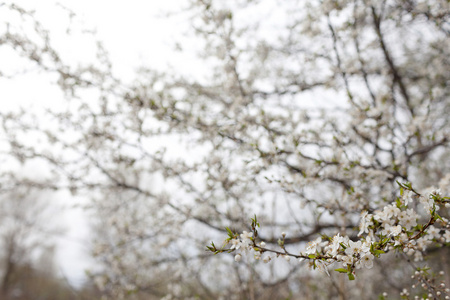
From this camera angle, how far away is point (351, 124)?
2.62m

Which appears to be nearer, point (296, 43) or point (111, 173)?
point (111, 173)

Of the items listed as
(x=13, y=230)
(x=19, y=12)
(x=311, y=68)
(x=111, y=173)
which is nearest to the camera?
(x=19, y=12)

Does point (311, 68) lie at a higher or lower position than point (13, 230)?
lower

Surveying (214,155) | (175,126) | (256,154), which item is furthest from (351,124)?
(175,126)

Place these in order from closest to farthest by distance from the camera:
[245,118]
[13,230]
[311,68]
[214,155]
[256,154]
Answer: [256,154] < [245,118] < [214,155] < [311,68] < [13,230]

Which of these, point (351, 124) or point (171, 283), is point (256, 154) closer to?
point (351, 124)

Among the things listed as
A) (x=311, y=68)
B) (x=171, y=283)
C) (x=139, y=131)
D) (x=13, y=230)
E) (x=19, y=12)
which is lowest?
(x=171, y=283)

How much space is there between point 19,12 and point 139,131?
1.25 metres

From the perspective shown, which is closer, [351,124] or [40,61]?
[40,61]

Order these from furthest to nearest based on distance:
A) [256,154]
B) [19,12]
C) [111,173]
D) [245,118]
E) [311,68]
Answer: [311,68] → [111,173] → [245,118] → [256,154] → [19,12]

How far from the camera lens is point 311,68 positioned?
3803mm

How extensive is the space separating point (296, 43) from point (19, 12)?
10.2 feet

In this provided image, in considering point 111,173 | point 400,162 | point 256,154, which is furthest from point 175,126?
point 400,162

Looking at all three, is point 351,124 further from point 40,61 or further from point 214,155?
point 40,61
